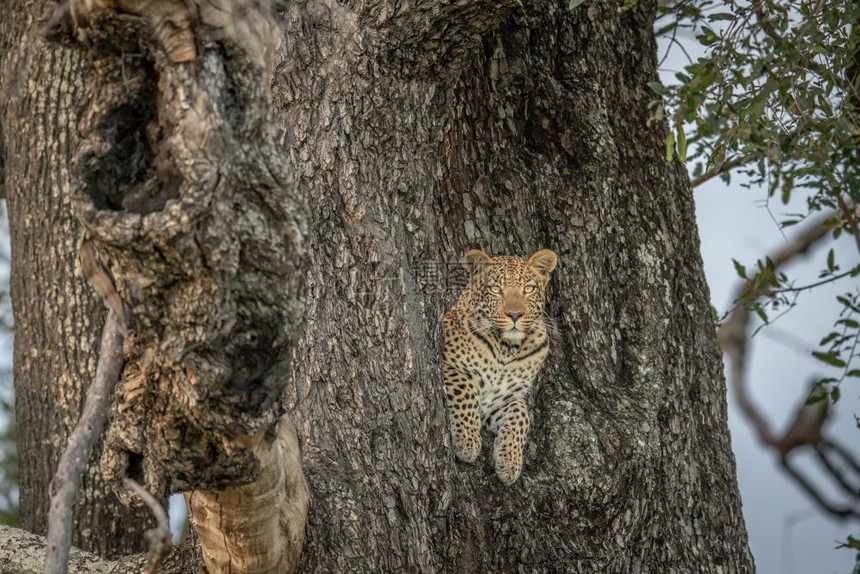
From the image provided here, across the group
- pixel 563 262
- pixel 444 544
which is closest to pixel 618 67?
pixel 563 262

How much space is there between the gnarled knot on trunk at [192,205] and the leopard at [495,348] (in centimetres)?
189

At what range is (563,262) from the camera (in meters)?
5.07

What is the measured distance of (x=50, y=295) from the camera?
5.71 metres

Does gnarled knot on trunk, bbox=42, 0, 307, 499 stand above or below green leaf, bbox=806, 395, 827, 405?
above

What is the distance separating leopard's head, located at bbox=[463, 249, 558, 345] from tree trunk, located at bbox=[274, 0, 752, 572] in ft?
0.28

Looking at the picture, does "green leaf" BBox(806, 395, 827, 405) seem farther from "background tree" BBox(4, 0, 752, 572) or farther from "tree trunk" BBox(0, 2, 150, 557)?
"tree trunk" BBox(0, 2, 150, 557)

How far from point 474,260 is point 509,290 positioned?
22cm

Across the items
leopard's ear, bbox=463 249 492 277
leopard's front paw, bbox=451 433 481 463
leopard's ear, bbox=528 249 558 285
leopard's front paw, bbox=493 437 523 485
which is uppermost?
leopard's ear, bbox=463 249 492 277

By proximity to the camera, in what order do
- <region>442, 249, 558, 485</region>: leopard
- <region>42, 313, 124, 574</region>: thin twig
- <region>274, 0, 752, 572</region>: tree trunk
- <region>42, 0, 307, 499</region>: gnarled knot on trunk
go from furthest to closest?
<region>442, 249, 558, 485</region>: leopard < <region>274, 0, 752, 572</region>: tree trunk < <region>42, 0, 307, 499</region>: gnarled knot on trunk < <region>42, 313, 124, 574</region>: thin twig

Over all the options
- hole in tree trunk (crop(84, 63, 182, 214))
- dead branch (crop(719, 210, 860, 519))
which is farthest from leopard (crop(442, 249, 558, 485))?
dead branch (crop(719, 210, 860, 519))

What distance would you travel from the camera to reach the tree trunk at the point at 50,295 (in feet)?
18.6

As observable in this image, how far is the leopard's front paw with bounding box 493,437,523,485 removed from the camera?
465 cm

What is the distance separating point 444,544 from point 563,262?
140 centimetres

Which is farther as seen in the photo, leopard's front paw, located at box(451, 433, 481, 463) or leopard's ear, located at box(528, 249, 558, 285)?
leopard's ear, located at box(528, 249, 558, 285)
